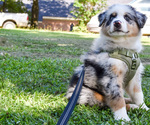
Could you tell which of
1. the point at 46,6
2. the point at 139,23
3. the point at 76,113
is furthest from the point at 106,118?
the point at 46,6

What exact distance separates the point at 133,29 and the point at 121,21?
240mm

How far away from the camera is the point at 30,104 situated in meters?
2.99

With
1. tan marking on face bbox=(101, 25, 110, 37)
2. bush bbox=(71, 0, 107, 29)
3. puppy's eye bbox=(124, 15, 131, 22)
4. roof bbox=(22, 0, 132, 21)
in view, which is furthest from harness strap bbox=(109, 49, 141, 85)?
roof bbox=(22, 0, 132, 21)

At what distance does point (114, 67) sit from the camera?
277 cm

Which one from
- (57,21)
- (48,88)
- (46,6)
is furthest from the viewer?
(46,6)

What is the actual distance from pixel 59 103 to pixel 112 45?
111cm

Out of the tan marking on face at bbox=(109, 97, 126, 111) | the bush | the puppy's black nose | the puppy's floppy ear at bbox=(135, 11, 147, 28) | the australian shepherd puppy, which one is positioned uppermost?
the bush

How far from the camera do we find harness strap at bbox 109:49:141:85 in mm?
2852

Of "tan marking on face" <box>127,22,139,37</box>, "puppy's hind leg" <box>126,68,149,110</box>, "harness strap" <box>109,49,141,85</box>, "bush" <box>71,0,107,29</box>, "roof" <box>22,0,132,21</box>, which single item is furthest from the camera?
"roof" <box>22,0,132,21</box>

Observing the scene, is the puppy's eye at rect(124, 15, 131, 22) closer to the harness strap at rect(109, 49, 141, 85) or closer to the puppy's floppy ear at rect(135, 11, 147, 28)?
the puppy's floppy ear at rect(135, 11, 147, 28)

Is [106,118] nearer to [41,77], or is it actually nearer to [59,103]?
[59,103]

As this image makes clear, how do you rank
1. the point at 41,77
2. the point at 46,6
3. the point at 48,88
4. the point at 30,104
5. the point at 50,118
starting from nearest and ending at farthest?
the point at 50,118 → the point at 30,104 → the point at 48,88 → the point at 41,77 → the point at 46,6

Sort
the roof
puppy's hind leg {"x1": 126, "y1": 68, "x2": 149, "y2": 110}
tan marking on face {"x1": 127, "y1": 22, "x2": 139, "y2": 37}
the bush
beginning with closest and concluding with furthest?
tan marking on face {"x1": 127, "y1": 22, "x2": 139, "y2": 37}, puppy's hind leg {"x1": 126, "y1": 68, "x2": 149, "y2": 110}, the bush, the roof

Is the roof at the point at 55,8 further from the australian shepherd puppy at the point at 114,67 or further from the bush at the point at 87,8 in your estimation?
the australian shepherd puppy at the point at 114,67
